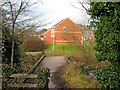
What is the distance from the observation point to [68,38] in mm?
15172

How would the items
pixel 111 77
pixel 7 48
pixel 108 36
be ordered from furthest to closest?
pixel 7 48 < pixel 111 77 < pixel 108 36

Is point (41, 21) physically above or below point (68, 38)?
above

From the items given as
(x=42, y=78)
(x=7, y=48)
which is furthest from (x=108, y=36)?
(x=7, y=48)

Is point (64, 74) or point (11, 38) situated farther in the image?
point (64, 74)

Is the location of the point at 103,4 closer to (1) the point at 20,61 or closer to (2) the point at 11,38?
(2) the point at 11,38

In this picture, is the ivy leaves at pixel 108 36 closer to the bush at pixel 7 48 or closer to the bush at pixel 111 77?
the bush at pixel 111 77

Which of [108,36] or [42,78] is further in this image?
[42,78]

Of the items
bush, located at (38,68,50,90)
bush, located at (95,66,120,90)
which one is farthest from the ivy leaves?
bush, located at (38,68,50,90)

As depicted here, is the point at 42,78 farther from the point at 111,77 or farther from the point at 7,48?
the point at 7,48

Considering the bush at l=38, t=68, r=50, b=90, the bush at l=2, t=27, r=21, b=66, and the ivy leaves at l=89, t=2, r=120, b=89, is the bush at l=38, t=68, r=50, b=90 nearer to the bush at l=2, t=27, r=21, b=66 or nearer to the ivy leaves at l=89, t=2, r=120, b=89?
the ivy leaves at l=89, t=2, r=120, b=89

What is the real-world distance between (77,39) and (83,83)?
595 centimetres

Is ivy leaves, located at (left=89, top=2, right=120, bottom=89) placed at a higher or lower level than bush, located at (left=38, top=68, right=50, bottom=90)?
higher

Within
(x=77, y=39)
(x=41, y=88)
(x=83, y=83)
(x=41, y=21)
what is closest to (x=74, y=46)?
(x=77, y=39)

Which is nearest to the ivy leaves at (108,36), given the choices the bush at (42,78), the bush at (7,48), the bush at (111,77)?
the bush at (111,77)
